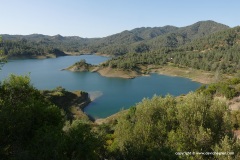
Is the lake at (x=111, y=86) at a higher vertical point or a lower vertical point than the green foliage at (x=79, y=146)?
lower

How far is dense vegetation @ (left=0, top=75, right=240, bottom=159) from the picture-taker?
19375mm

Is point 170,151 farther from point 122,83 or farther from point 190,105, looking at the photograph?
point 122,83

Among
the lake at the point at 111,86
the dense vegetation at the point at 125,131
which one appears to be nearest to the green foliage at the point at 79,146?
the dense vegetation at the point at 125,131

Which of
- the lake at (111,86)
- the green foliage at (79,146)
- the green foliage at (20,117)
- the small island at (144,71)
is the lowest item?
the lake at (111,86)

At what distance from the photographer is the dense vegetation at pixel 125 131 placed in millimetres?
19375

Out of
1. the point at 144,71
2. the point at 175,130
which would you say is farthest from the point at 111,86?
the point at 175,130

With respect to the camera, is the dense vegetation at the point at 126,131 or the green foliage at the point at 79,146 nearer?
the dense vegetation at the point at 126,131

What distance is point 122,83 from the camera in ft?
435

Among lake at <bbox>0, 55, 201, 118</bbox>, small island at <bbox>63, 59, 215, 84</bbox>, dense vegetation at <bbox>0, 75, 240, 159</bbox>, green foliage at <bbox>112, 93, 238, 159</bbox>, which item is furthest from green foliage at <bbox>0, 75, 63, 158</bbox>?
small island at <bbox>63, 59, 215, 84</bbox>

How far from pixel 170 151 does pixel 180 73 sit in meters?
141

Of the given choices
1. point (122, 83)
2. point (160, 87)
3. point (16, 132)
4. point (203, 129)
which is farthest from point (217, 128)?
point (122, 83)

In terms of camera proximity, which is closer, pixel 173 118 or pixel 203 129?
pixel 203 129

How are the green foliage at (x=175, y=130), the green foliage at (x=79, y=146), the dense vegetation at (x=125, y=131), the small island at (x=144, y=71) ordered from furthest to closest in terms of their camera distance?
the small island at (x=144, y=71)
the green foliage at (x=175, y=130)
the green foliage at (x=79, y=146)
the dense vegetation at (x=125, y=131)

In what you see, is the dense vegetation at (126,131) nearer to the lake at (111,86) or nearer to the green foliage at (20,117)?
the green foliage at (20,117)
